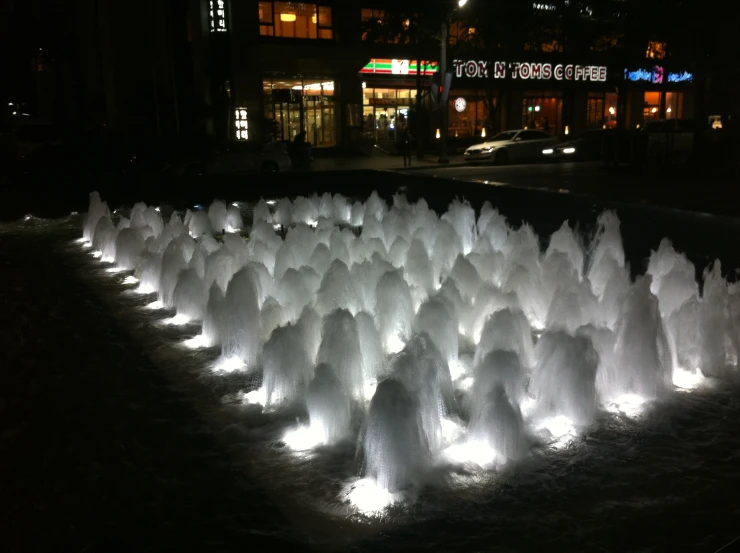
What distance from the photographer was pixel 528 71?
4388 centimetres

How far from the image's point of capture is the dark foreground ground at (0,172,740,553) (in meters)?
3.64

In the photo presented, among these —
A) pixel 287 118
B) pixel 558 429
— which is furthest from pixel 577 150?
pixel 558 429

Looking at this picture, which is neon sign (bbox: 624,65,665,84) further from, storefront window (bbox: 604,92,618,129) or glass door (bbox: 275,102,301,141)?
glass door (bbox: 275,102,301,141)

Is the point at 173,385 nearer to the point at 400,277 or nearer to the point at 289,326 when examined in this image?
the point at 289,326

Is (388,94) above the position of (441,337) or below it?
above

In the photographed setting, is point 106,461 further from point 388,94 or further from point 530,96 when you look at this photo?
point 530,96

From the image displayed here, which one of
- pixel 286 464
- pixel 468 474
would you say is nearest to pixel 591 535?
pixel 468 474

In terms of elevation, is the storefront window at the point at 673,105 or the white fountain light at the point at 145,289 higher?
the storefront window at the point at 673,105

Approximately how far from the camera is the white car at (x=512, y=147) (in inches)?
1336

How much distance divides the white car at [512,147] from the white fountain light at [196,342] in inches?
1128

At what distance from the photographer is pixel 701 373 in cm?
599

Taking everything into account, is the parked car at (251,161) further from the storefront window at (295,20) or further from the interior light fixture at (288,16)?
the interior light fixture at (288,16)

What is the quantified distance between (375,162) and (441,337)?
92.6 feet

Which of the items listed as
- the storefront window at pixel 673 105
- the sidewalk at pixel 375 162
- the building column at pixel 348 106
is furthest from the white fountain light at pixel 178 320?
the storefront window at pixel 673 105
